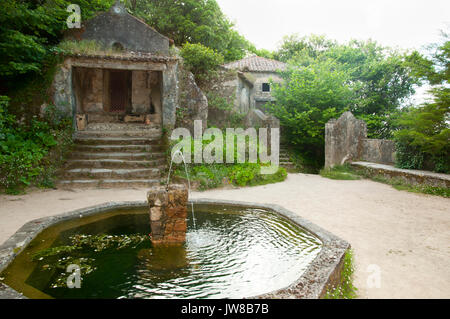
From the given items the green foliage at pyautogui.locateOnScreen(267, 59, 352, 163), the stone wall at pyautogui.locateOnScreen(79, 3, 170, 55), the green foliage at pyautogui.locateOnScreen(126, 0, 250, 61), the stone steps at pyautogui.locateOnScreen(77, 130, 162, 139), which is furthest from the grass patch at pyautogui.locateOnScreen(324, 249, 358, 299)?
the green foliage at pyautogui.locateOnScreen(126, 0, 250, 61)

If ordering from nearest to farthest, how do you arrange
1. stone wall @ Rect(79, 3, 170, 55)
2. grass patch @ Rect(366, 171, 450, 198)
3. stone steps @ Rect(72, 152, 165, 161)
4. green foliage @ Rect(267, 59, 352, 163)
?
grass patch @ Rect(366, 171, 450, 198) → stone steps @ Rect(72, 152, 165, 161) → stone wall @ Rect(79, 3, 170, 55) → green foliage @ Rect(267, 59, 352, 163)

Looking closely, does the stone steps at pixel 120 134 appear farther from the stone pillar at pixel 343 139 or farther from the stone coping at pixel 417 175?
the stone coping at pixel 417 175

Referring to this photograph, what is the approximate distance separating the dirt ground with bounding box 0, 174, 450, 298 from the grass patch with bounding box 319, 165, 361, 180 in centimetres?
81

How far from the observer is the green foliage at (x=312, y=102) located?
47.2ft

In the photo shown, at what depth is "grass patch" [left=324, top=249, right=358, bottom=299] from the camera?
121 inches

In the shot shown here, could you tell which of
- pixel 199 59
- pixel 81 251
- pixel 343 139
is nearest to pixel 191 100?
pixel 199 59

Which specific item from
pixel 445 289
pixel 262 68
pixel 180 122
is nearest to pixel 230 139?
pixel 180 122

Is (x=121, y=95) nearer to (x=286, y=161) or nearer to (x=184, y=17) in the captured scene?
(x=184, y=17)

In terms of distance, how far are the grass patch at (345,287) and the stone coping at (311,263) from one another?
0.07m

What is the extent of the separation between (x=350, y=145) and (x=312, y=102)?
3.12 m

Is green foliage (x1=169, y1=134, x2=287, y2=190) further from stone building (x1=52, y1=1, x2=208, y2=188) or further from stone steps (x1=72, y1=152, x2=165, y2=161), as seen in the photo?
stone building (x1=52, y1=1, x2=208, y2=188)

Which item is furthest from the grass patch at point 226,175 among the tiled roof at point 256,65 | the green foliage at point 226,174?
the tiled roof at point 256,65
